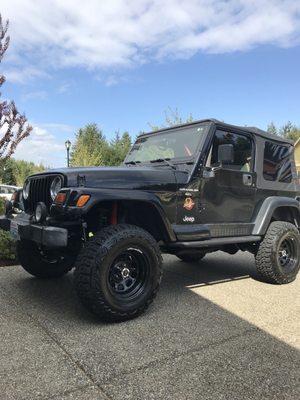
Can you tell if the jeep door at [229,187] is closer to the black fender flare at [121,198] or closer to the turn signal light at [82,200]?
the black fender flare at [121,198]

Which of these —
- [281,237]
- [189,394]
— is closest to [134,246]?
[189,394]

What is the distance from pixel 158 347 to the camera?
3.32 m

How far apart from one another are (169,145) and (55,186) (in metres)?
1.77

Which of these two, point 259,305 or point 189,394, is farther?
point 259,305

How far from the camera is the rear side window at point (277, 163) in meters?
5.75

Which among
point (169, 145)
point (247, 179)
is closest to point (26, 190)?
point (169, 145)

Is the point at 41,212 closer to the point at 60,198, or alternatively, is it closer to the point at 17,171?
the point at 60,198

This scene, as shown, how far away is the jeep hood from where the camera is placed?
3883 mm

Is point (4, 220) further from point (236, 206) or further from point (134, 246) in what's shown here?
point (236, 206)

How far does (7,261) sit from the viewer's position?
20.9 feet

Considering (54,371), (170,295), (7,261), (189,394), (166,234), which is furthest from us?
(7,261)

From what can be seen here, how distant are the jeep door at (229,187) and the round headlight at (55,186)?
1648 millimetres

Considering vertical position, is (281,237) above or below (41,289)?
above

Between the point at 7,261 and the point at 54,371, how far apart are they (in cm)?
387
